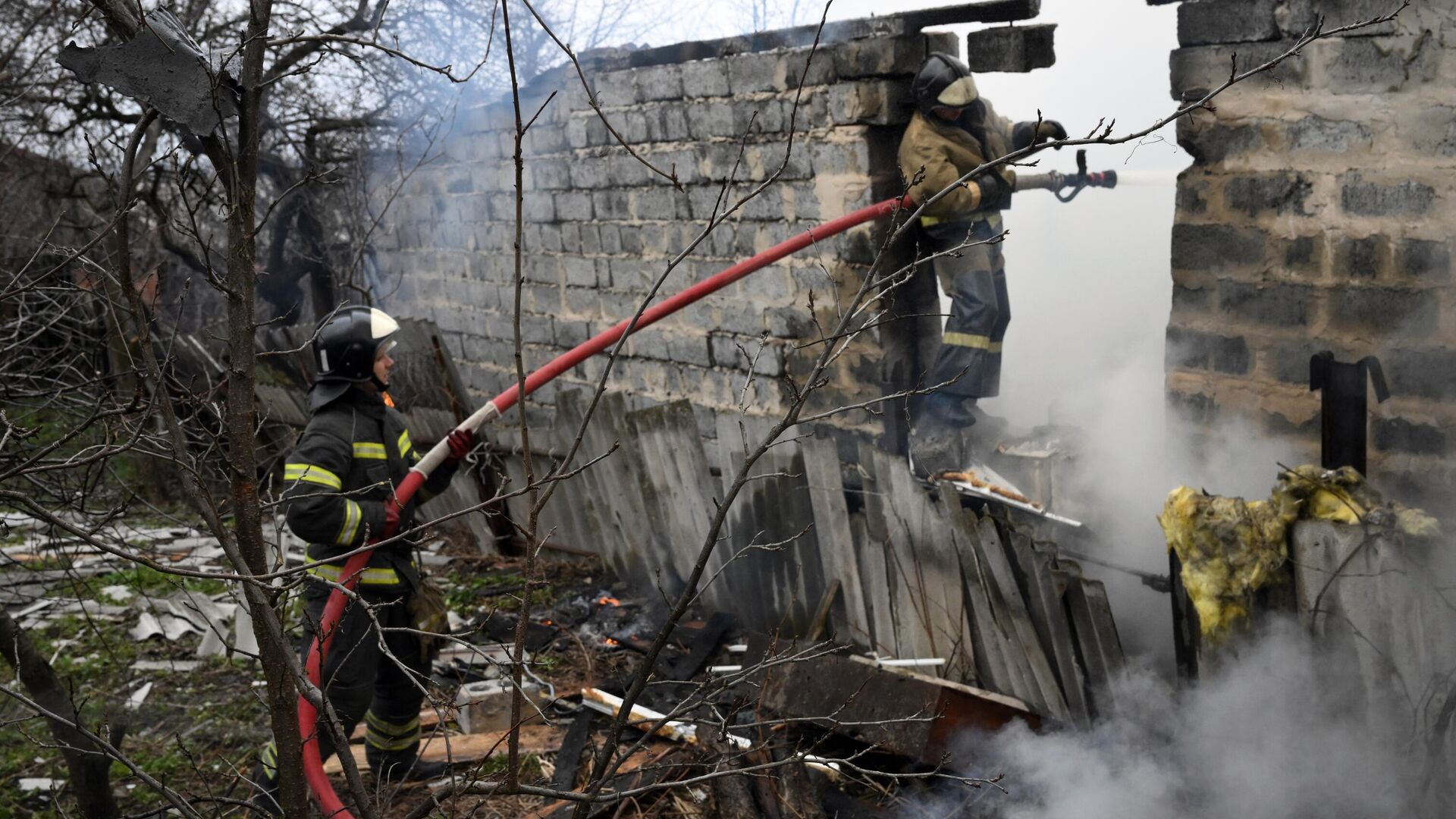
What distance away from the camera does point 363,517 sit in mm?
4289

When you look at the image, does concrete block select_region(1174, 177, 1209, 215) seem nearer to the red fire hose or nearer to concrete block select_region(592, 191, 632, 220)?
the red fire hose

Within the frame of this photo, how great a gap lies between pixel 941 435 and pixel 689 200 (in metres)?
2.12

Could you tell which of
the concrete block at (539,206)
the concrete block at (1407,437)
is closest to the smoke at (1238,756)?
the concrete block at (1407,437)

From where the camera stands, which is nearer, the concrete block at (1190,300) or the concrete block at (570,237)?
the concrete block at (1190,300)

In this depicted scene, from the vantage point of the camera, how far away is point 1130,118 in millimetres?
9930

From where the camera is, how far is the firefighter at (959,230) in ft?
19.0

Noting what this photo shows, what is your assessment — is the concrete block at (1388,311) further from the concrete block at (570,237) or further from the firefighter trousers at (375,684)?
the concrete block at (570,237)

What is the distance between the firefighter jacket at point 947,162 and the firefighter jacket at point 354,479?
2803 mm

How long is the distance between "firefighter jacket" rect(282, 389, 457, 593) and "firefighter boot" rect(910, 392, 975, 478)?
283cm

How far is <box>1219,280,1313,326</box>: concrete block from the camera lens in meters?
5.25

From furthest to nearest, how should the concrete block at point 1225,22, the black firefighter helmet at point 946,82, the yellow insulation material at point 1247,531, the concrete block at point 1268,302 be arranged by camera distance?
the black firefighter helmet at point 946,82 → the concrete block at point 1268,302 → the concrete block at point 1225,22 → the yellow insulation material at point 1247,531

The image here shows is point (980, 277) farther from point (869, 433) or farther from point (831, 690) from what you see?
point (831, 690)

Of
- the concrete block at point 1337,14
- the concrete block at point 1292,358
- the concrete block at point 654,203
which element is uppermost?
the concrete block at point 1337,14

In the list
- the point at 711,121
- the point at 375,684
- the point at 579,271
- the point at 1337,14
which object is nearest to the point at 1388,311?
the point at 1337,14
